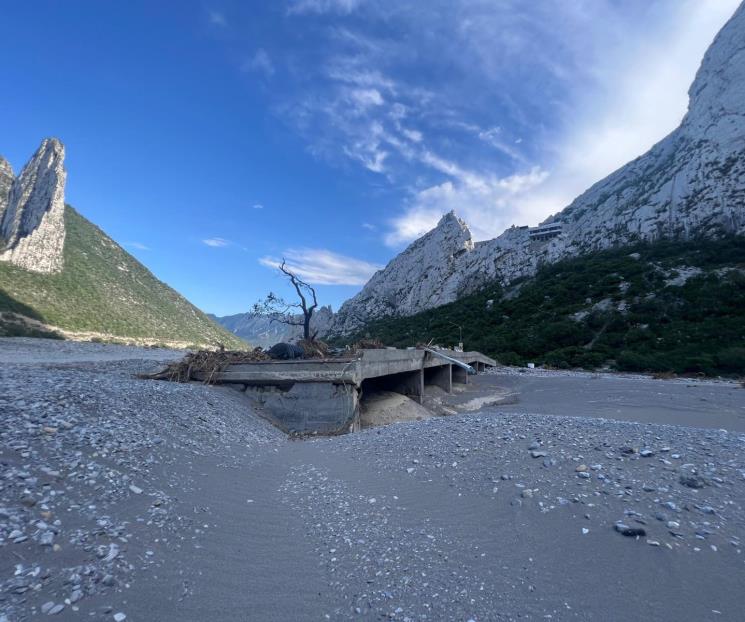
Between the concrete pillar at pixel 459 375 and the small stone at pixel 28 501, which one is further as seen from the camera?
the concrete pillar at pixel 459 375

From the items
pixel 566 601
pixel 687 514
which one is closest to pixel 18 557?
pixel 566 601

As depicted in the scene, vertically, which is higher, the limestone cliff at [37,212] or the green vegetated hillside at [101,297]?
the limestone cliff at [37,212]

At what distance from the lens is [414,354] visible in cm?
1600

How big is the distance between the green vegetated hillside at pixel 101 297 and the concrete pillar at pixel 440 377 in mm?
46947

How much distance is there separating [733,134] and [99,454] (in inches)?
2934

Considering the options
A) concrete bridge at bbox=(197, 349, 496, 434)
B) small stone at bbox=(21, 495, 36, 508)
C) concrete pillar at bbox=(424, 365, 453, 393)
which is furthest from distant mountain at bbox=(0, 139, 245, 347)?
small stone at bbox=(21, 495, 36, 508)

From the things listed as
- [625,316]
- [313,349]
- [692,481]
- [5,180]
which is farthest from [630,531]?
[5,180]

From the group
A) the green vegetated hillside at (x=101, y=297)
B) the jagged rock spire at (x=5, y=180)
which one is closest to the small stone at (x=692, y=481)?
the green vegetated hillside at (x=101, y=297)

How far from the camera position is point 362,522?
404 cm

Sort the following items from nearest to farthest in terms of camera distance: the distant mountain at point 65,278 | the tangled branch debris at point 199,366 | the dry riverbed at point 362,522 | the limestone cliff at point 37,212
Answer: the dry riverbed at point 362,522, the tangled branch debris at point 199,366, the distant mountain at point 65,278, the limestone cliff at point 37,212

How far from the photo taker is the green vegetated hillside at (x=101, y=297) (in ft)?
175

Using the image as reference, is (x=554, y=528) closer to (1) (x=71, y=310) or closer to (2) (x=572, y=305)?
(2) (x=572, y=305)

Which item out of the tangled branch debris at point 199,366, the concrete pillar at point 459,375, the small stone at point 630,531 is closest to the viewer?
the small stone at point 630,531

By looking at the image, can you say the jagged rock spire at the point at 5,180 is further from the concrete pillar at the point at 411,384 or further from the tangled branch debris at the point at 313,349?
the concrete pillar at the point at 411,384
